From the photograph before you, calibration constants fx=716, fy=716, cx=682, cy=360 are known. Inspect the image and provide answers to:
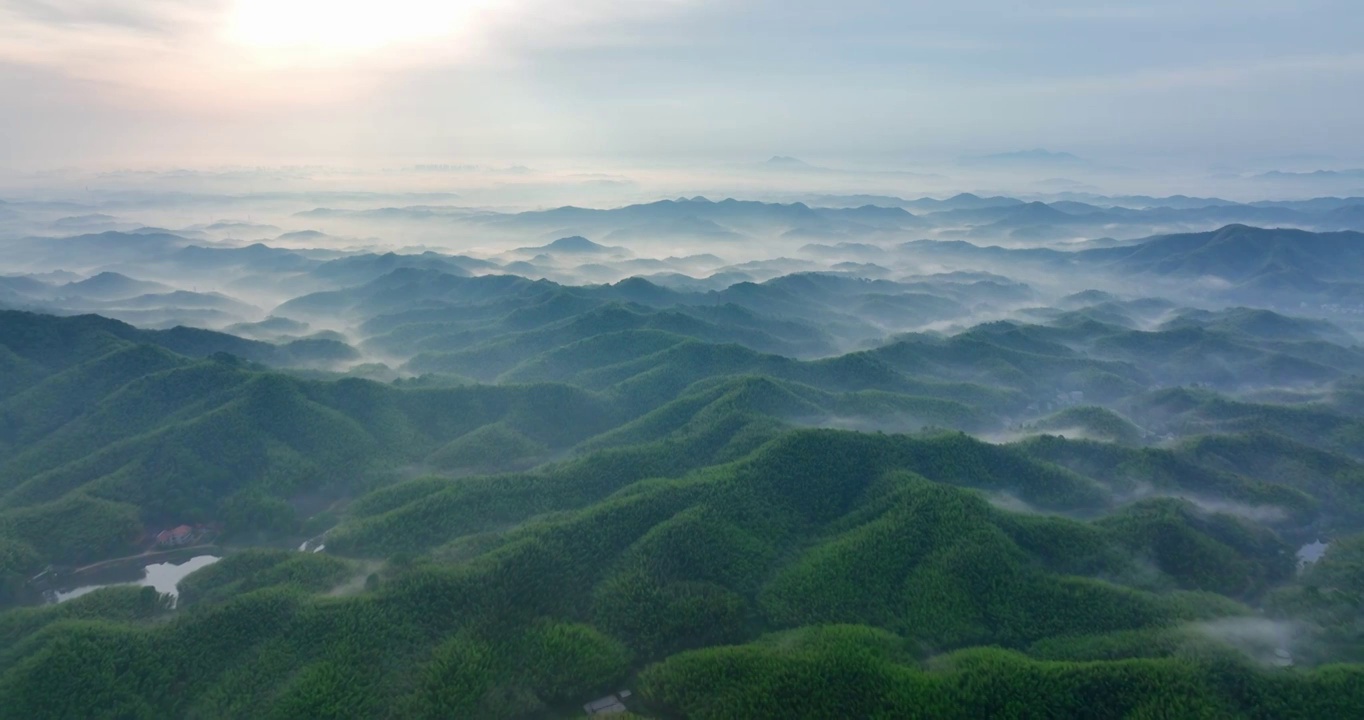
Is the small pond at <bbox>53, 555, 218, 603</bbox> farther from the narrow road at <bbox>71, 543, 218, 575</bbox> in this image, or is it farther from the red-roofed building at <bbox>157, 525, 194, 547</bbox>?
the red-roofed building at <bbox>157, 525, 194, 547</bbox>

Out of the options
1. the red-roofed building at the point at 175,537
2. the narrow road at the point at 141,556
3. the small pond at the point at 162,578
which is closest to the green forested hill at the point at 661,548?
the narrow road at the point at 141,556

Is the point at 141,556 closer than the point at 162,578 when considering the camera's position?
No

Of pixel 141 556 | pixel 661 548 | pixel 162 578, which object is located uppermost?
pixel 661 548

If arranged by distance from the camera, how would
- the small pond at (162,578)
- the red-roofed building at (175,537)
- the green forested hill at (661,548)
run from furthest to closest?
1. the red-roofed building at (175,537)
2. the small pond at (162,578)
3. the green forested hill at (661,548)

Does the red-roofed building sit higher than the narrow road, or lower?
higher

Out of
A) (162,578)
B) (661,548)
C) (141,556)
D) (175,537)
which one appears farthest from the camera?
(175,537)

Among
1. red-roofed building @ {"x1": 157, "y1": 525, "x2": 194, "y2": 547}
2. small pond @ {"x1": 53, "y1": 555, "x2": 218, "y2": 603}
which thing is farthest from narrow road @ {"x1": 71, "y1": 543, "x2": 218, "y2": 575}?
small pond @ {"x1": 53, "y1": 555, "x2": 218, "y2": 603}

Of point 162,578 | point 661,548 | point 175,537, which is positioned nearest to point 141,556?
point 175,537

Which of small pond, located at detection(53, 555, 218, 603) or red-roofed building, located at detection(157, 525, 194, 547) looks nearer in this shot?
small pond, located at detection(53, 555, 218, 603)

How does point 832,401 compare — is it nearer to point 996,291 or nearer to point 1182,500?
point 1182,500

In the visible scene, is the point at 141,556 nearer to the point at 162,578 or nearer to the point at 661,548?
the point at 162,578

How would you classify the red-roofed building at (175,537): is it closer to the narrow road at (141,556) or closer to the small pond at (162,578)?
the narrow road at (141,556)
